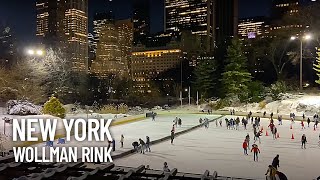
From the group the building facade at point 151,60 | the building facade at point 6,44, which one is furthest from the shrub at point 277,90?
the building facade at point 151,60

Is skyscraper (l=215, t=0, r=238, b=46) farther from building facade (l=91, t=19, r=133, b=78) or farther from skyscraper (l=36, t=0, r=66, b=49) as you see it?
skyscraper (l=36, t=0, r=66, b=49)

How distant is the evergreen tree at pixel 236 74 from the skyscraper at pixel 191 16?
65166mm

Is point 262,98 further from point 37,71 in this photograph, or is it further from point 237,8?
point 237,8

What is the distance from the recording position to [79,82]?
58969 mm

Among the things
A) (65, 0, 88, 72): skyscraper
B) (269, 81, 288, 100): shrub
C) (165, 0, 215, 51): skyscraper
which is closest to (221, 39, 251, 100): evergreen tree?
(269, 81, 288, 100): shrub

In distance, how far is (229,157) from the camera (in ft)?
54.9

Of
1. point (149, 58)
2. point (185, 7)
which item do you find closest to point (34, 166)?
point (149, 58)

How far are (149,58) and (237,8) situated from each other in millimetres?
50902

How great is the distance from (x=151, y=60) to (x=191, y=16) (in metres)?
40.0

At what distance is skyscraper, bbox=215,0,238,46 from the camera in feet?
431

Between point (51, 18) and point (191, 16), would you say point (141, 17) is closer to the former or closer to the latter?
point (191, 16)

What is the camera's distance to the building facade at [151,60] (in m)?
93.7

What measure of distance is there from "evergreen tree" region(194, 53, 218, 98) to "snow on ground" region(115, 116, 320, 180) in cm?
3245

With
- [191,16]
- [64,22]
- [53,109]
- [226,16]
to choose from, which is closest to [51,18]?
[64,22]
